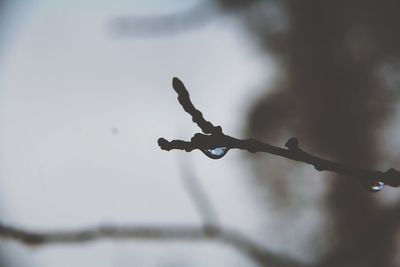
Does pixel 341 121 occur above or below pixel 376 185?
above

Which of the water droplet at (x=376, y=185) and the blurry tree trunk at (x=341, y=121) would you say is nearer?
the water droplet at (x=376, y=185)

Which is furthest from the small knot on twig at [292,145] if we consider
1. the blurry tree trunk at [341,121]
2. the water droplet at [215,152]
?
the blurry tree trunk at [341,121]

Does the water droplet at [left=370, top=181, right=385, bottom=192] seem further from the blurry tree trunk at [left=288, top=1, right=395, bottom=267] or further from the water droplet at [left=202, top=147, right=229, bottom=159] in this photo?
the blurry tree trunk at [left=288, top=1, right=395, bottom=267]

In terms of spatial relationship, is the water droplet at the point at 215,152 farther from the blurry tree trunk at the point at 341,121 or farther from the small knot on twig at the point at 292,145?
the blurry tree trunk at the point at 341,121

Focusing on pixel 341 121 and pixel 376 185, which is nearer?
pixel 376 185

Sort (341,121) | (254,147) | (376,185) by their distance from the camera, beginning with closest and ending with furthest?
(254,147) < (376,185) < (341,121)

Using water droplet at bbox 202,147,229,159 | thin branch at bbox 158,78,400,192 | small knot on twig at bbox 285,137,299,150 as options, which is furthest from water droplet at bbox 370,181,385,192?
water droplet at bbox 202,147,229,159

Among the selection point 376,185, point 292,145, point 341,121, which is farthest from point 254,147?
point 341,121

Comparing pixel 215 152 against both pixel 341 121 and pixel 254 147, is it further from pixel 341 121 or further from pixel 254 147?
pixel 341 121
